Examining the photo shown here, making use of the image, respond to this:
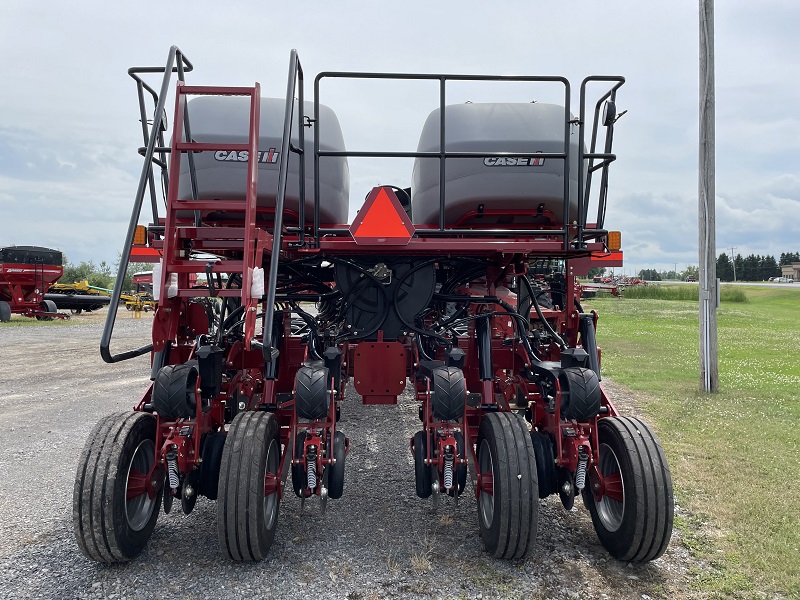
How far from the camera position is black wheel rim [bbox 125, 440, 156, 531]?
3.49 m

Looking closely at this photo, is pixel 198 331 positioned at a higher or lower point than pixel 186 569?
higher

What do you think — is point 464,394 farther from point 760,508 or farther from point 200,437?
point 760,508

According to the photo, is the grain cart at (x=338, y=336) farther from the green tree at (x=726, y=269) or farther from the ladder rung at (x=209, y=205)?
the green tree at (x=726, y=269)

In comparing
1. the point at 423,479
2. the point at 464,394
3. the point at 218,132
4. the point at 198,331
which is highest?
the point at 218,132

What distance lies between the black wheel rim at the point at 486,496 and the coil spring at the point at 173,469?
6.02 ft

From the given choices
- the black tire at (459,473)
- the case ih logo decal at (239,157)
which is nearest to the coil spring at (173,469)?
the black tire at (459,473)

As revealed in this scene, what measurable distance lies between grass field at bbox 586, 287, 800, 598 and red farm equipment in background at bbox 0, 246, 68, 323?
59.0 feet

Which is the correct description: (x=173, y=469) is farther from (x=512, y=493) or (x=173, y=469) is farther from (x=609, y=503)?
(x=609, y=503)

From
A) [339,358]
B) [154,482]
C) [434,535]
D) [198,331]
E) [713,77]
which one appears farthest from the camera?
[713,77]

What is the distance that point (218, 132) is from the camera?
4109mm

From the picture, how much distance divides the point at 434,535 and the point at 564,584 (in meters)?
0.91

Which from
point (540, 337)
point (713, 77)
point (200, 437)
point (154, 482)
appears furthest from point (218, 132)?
point (713, 77)

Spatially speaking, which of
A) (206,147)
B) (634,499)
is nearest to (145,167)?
(206,147)

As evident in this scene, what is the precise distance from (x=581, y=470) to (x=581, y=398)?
0.43 m
